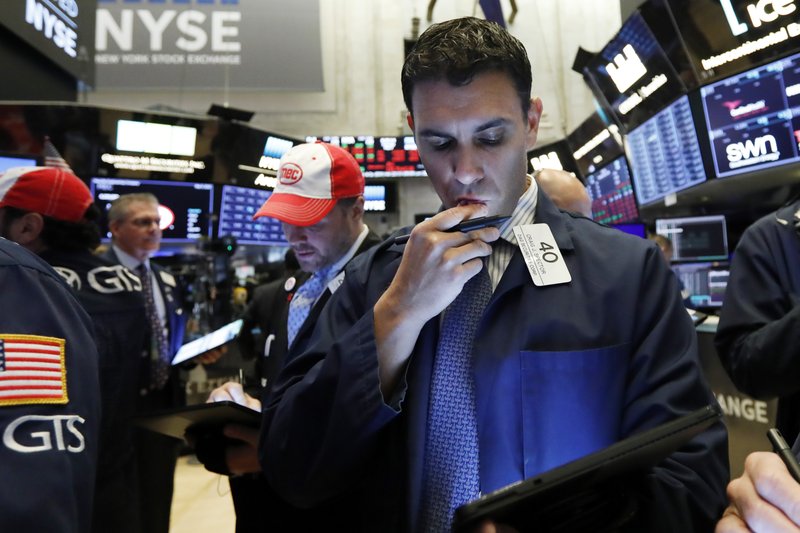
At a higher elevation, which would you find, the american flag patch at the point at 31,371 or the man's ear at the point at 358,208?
the man's ear at the point at 358,208

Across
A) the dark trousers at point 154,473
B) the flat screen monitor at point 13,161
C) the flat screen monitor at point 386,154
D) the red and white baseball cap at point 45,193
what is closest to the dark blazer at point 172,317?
the dark trousers at point 154,473

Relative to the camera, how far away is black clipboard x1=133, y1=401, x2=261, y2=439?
1.42 metres

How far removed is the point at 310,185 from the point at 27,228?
111 centimetres

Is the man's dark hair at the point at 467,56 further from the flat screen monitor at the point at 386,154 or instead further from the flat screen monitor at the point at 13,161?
the flat screen monitor at the point at 386,154

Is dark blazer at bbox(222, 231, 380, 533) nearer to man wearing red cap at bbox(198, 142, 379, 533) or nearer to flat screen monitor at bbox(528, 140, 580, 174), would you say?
man wearing red cap at bbox(198, 142, 379, 533)

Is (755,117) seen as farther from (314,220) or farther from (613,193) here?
(314,220)

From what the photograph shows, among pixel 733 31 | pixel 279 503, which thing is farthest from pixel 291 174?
pixel 733 31

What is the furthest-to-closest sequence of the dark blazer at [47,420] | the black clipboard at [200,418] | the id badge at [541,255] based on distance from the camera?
the black clipboard at [200,418], the id badge at [541,255], the dark blazer at [47,420]

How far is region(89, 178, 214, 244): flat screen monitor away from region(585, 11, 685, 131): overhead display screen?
417cm

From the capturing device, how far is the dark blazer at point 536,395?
931 millimetres

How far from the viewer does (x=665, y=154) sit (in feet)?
17.2

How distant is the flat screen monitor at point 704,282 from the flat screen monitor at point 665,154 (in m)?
0.75

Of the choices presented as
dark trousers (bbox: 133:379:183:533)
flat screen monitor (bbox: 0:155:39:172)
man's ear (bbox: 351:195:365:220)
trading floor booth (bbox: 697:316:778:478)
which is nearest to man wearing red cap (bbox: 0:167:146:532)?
dark trousers (bbox: 133:379:183:533)

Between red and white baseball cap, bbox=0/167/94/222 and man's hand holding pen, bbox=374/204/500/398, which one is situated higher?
red and white baseball cap, bbox=0/167/94/222
